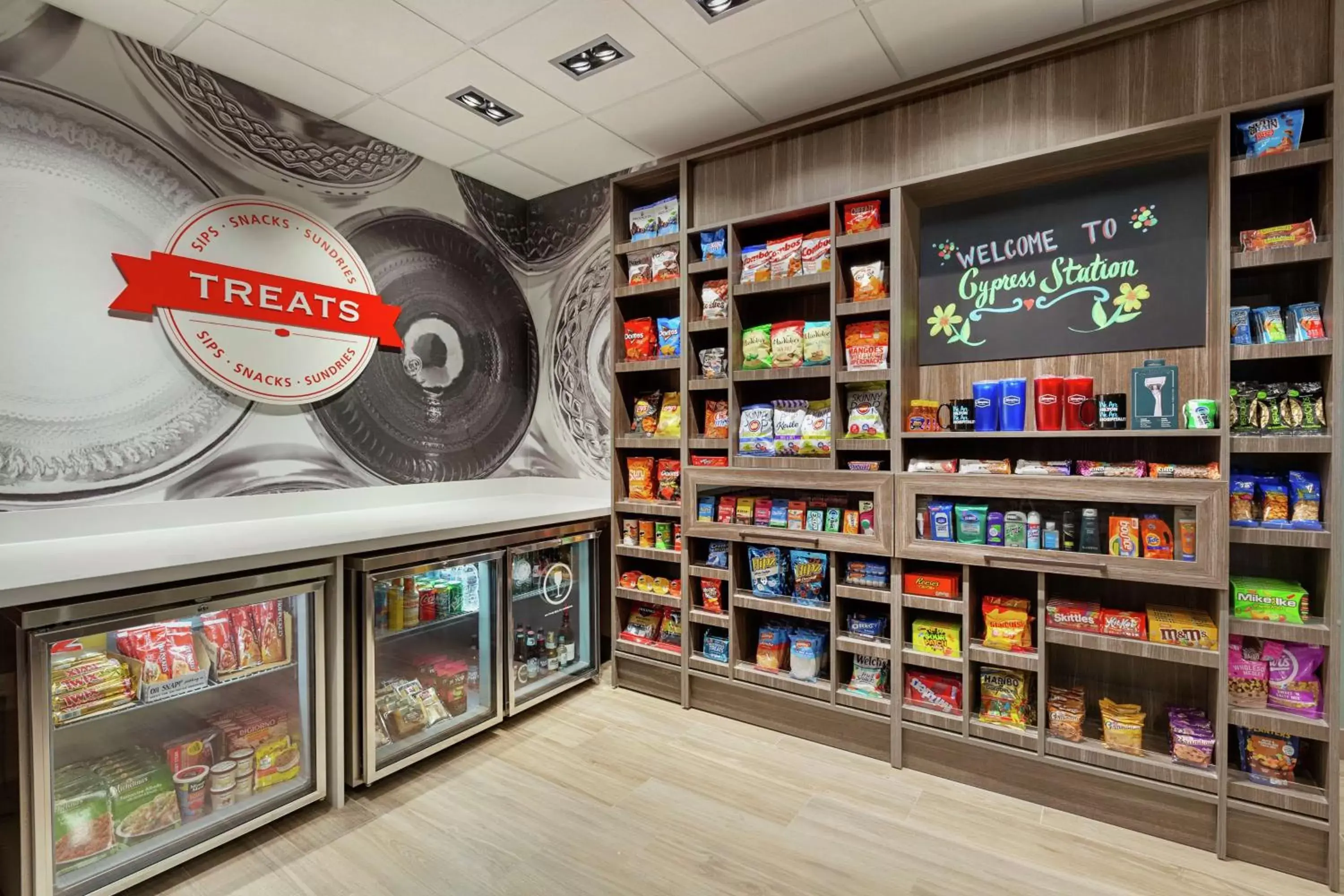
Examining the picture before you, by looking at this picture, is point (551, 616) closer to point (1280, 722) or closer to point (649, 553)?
point (649, 553)

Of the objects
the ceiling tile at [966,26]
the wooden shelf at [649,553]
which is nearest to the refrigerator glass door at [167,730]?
the wooden shelf at [649,553]

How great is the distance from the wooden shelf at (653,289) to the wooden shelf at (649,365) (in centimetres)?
36

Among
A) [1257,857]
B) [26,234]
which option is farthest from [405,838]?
[1257,857]

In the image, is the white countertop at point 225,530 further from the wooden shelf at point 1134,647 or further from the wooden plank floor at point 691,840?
the wooden shelf at point 1134,647

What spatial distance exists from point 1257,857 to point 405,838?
9.41ft

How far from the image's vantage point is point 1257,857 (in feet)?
6.86

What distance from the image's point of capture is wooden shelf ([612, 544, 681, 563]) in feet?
11.0

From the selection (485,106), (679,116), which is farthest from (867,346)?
(485,106)

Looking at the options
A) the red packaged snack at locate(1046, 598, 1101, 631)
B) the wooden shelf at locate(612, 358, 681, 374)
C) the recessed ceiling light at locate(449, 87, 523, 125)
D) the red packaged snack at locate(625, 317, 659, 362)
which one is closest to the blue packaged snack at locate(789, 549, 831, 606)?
the red packaged snack at locate(1046, 598, 1101, 631)

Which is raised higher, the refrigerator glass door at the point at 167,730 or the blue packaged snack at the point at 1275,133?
the blue packaged snack at the point at 1275,133

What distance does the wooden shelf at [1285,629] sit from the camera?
200 centimetres

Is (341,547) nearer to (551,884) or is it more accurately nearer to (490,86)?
(551,884)

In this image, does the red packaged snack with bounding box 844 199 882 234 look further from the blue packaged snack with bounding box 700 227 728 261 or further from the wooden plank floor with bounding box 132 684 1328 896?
the wooden plank floor with bounding box 132 684 1328 896

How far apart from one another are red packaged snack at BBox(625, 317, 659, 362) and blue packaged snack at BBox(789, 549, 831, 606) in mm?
1323
